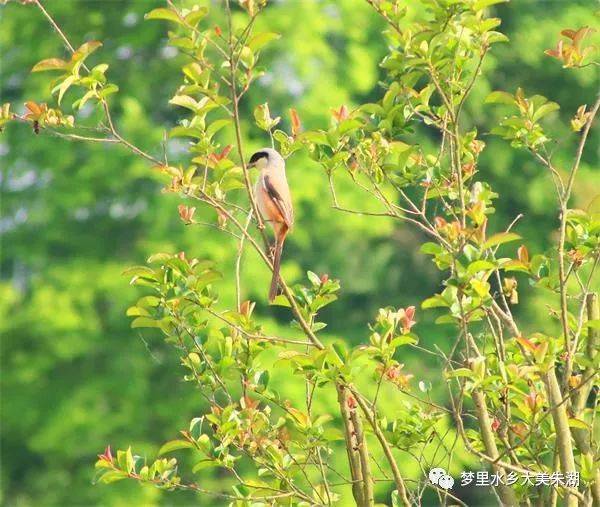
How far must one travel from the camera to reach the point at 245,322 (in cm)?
369

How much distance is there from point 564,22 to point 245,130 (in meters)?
7.04

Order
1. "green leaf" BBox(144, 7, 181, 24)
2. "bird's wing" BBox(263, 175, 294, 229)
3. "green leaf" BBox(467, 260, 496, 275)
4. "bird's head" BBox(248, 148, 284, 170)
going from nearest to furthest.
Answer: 1. "green leaf" BBox(467, 260, 496, 275)
2. "green leaf" BBox(144, 7, 181, 24)
3. "bird's wing" BBox(263, 175, 294, 229)
4. "bird's head" BBox(248, 148, 284, 170)

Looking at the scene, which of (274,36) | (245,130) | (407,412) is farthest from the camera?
(245,130)

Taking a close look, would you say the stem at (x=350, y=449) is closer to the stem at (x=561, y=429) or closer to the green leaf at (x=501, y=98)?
the stem at (x=561, y=429)

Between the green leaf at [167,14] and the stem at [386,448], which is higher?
the green leaf at [167,14]

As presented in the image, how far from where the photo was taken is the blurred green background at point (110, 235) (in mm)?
14477

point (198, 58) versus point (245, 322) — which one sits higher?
point (198, 58)

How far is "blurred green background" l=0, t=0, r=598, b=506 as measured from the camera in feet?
47.5

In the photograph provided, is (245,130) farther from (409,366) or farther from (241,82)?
(241,82)

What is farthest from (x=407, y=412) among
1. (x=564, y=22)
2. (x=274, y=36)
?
(x=564, y=22)

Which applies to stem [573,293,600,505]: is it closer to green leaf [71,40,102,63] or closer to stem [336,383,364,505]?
stem [336,383,364,505]

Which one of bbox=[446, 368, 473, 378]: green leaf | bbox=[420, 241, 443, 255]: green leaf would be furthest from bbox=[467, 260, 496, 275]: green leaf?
bbox=[446, 368, 473, 378]: green leaf

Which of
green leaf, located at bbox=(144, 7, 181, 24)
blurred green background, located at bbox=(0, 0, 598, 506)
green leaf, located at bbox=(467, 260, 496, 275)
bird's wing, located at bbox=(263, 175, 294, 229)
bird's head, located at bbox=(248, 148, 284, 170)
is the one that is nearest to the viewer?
green leaf, located at bbox=(467, 260, 496, 275)

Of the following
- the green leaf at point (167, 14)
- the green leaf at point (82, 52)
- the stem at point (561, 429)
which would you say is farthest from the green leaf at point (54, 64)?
the stem at point (561, 429)
